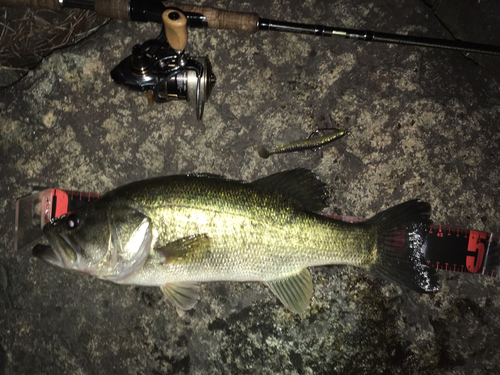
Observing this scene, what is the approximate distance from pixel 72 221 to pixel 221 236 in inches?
38.4

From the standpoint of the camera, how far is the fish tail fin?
2230mm

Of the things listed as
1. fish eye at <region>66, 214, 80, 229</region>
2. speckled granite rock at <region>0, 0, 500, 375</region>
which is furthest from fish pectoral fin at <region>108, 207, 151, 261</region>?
speckled granite rock at <region>0, 0, 500, 375</region>

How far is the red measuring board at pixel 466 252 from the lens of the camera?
243 cm

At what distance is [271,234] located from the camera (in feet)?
6.95

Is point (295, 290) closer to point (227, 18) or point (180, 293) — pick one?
point (180, 293)

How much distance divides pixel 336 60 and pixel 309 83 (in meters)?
0.29

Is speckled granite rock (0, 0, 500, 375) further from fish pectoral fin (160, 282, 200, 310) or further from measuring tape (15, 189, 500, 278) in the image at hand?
fish pectoral fin (160, 282, 200, 310)

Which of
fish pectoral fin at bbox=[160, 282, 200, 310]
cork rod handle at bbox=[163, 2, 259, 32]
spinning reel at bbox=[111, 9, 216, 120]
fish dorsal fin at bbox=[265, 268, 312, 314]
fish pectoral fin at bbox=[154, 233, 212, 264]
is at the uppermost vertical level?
cork rod handle at bbox=[163, 2, 259, 32]

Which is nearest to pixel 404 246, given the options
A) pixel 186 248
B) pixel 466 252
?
pixel 466 252

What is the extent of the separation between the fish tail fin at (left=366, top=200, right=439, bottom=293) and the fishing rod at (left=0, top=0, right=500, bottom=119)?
123 cm

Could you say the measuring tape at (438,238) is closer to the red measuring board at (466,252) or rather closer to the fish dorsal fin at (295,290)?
the red measuring board at (466,252)

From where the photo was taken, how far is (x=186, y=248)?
205 centimetres

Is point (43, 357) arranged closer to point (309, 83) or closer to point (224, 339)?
point (224, 339)

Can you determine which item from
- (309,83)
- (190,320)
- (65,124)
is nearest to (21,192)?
(65,124)
